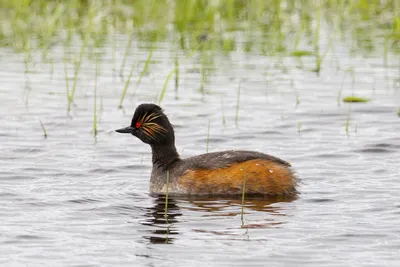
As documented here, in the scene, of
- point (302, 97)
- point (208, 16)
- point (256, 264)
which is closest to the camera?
point (256, 264)

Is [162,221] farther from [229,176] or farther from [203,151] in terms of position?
[203,151]

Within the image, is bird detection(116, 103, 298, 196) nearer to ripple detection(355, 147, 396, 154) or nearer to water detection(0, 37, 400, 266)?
water detection(0, 37, 400, 266)

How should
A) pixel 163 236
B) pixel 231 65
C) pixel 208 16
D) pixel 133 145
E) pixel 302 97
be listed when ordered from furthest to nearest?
pixel 208 16, pixel 231 65, pixel 302 97, pixel 133 145, pixel 163 236

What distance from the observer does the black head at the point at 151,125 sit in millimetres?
11438

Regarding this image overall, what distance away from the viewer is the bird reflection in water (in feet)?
30.6

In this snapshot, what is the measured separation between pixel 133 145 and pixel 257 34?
8.60m

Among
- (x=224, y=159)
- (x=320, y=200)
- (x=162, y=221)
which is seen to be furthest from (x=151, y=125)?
(x=320, y=200)

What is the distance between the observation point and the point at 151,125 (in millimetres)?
11469

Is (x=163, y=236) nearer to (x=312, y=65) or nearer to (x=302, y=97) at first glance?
(x=302, y=97)

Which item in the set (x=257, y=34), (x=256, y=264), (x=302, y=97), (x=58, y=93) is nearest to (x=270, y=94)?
(x=302, y=97)

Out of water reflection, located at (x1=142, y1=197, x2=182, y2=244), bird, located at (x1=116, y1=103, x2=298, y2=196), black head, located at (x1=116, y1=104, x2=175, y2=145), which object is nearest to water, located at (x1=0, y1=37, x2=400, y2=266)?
water reflection, located at (x1=142, y1=197, x2=182, y2=244)

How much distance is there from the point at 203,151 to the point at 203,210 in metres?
3.12

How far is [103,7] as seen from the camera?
25.0 m

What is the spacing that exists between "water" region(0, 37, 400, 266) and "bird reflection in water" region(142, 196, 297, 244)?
2 centimetres
